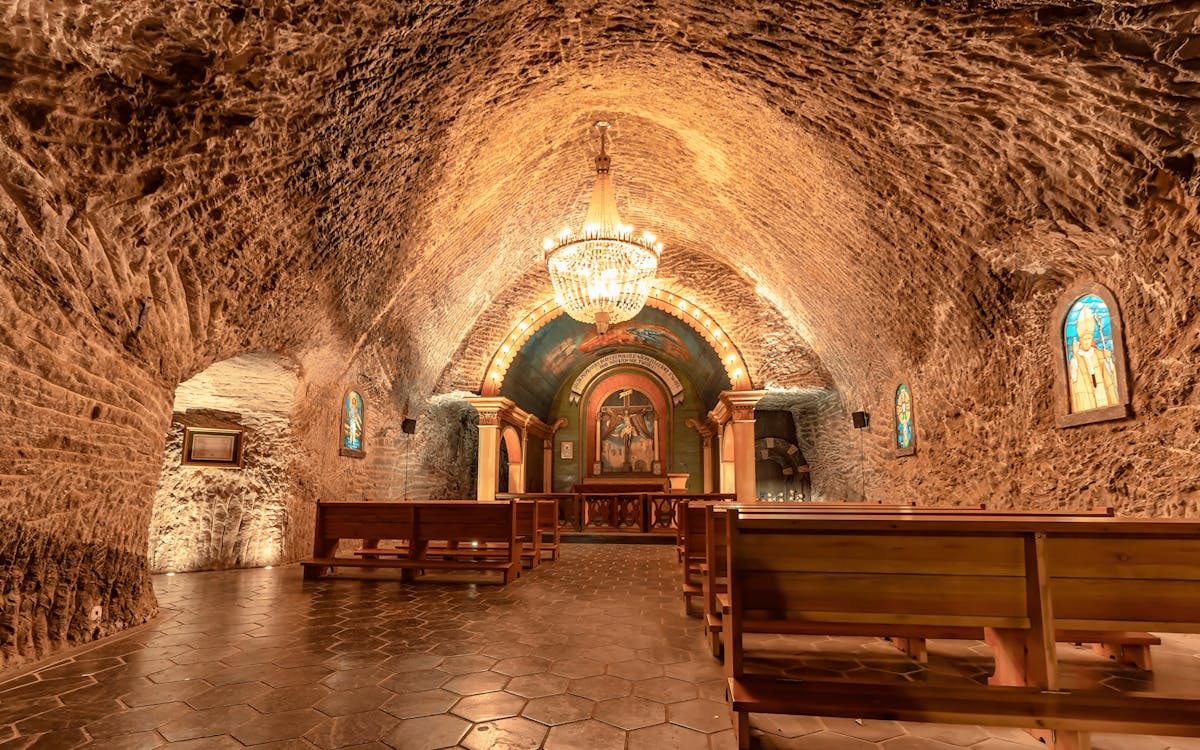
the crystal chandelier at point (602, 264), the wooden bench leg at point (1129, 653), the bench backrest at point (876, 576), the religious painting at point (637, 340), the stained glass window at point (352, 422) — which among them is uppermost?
the religious painting at point (637, 340)

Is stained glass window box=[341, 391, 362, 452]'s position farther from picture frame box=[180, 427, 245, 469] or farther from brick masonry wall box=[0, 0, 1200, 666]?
picture frame box=[180, 427, 245, 469]

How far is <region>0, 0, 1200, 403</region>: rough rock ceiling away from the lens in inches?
143

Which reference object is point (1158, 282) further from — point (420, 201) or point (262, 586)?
point (262, 586)

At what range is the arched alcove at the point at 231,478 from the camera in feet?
23.5

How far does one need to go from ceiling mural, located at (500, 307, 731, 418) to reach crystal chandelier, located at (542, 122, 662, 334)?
4848 millimetres

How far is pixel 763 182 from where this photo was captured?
321 inches

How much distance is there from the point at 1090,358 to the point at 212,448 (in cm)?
927

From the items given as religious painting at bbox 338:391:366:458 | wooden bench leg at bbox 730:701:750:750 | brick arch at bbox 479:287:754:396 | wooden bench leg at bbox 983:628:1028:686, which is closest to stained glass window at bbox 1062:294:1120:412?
wooden bench leg at bbox 983:628:1028:686

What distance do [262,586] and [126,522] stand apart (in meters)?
1.74

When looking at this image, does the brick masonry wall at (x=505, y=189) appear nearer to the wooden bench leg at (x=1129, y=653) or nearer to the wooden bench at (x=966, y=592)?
the wooden bench leg at (x=1129, y=653)

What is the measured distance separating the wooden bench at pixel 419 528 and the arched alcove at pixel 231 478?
59.5 inches

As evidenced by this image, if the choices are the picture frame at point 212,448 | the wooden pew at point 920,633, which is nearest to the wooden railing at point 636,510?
the picture frame at point 212,448

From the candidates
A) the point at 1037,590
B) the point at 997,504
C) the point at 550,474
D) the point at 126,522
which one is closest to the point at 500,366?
the point at 550,474

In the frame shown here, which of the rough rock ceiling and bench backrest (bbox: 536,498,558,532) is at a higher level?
the rough rock ceiling
